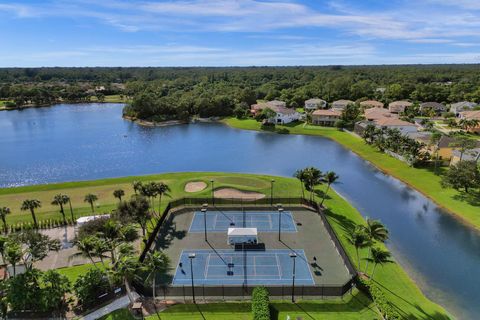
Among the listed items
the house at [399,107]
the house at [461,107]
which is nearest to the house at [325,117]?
the house at [399,107]

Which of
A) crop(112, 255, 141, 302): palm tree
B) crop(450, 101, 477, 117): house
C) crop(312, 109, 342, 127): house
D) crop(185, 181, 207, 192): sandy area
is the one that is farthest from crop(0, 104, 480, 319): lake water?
crop(450, 101, 477, 117): house

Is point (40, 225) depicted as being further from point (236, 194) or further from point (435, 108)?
point (435, 108)

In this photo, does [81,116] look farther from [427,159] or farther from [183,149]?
[427,159]

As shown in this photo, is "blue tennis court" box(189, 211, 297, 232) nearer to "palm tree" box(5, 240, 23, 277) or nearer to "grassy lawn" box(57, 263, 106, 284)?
"grassy lawn" box(57, 263, 106, 284)

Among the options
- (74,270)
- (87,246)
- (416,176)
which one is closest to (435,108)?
(416,176)

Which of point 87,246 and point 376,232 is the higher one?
point 87,246

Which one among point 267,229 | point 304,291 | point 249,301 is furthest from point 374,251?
point 267,229

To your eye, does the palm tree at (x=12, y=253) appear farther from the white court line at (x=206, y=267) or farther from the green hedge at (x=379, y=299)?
the green hedge at (x=379, y=299)
